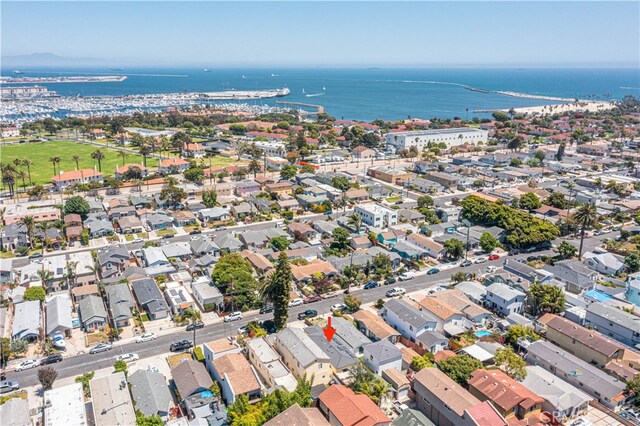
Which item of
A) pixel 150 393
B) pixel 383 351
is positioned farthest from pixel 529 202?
pixel 150 393

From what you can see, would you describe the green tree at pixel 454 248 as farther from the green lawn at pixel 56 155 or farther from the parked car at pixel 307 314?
the green lawn at pixel 56 155

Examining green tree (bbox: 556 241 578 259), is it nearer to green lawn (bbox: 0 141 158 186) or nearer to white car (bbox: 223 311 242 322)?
white car (bbox: 223 311 242 322)

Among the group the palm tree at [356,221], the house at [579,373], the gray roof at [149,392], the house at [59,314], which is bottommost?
the house at [579,373]

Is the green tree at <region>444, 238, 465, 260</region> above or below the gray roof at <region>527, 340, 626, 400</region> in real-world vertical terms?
above

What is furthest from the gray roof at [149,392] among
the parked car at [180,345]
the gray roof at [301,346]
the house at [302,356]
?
the gray roof at [301,346]

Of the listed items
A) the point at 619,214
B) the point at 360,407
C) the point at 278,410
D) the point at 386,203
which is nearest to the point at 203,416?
the point at 278,410

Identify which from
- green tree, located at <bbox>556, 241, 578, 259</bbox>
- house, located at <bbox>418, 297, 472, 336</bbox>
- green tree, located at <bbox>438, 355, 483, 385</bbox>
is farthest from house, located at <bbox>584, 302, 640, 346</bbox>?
green tree, located at <bbox>438, 355, 483, 385</bbox>
